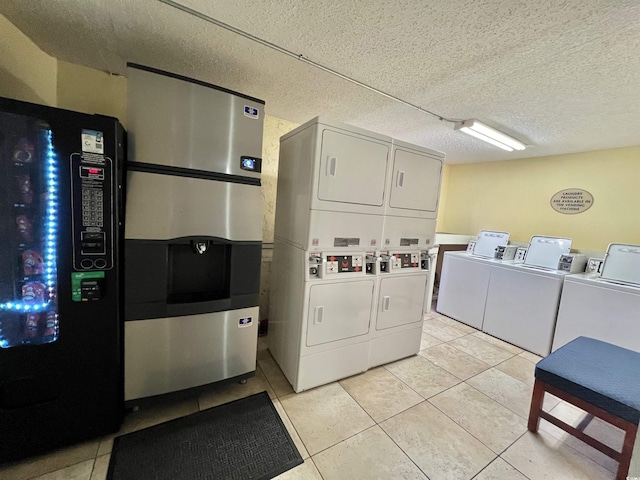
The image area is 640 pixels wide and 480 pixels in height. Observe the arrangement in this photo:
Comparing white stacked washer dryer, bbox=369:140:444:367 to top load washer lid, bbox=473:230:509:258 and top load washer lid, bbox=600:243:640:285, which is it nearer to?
top load washer lid, bbox=473:230:509:258

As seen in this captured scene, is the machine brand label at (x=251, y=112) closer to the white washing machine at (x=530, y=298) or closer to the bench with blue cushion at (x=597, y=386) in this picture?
the bench with blue cushion at (x=597, y=386)

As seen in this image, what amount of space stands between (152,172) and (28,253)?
0.67 metres

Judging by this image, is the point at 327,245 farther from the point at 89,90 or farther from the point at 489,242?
the point at 489,242

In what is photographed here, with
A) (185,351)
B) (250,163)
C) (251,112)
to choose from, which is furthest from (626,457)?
(251,112)

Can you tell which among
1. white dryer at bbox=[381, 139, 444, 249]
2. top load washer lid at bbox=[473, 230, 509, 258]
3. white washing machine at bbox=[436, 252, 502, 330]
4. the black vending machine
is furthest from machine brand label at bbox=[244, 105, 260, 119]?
top load washer lid at bbox=[473, 230, 509, 258]

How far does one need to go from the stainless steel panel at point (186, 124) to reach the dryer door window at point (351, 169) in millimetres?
524

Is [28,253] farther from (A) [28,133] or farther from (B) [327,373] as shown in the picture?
(B) [327,373]

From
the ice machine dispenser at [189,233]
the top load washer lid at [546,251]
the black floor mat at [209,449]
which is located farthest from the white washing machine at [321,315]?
the top load washer lid at [546,251]

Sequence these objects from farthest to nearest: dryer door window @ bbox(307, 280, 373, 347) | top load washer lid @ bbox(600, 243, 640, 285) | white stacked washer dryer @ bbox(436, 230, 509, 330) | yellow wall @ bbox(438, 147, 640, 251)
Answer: white stacked washer dryer @ bbox(436, 230, 509, 330), yellow wall @ bbox(438, 147, 640, 251), top load washer lid @ bbox(600, 243, 640, 285), dryer door window @ bbox(307, 280, 373, 347)

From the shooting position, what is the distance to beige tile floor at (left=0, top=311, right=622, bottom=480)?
1335 mm

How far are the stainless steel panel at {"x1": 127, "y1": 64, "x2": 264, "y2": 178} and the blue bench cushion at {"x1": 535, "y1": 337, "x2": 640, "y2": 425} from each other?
2.32m

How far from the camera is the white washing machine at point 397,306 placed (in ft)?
7.10

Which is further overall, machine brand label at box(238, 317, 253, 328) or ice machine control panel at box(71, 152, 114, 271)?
machine brand label at box(238, 317, 253, 328)

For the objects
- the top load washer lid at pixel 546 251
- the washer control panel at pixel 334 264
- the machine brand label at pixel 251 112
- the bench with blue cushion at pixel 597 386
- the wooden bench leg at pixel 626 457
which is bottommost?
the wooden bench leg at pixel 626 457
